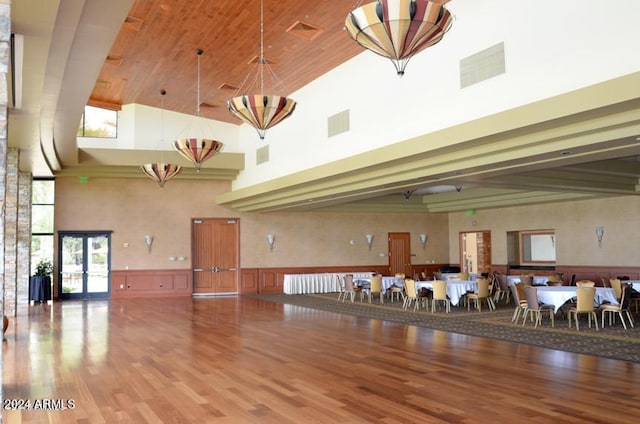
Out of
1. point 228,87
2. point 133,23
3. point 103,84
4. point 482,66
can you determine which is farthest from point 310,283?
point 482,66

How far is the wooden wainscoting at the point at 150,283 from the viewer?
58.8 ft

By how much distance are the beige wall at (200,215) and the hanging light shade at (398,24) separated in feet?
45.8

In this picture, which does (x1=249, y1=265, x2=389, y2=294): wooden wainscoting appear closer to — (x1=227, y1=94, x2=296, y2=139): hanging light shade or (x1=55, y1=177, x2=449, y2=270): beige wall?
(x1=55, y1=177, x2=449, y2=270): beige wall

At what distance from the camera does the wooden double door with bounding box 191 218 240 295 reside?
19.1 meters

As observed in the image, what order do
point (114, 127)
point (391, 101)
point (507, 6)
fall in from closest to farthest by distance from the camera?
point (507, 6), point (391, 101), point (114, 127)

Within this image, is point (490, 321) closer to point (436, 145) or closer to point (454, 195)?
point (436, 145)

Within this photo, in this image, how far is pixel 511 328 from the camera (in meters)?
10.2

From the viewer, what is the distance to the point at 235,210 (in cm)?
1952

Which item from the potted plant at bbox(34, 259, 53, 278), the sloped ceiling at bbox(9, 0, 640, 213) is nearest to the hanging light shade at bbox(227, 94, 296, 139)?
the sloped ceiling at bbox(9, 0, 640, 213)

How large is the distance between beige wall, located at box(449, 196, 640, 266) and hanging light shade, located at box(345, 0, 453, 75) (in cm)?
1237

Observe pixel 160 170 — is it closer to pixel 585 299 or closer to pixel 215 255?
pixel 215 255

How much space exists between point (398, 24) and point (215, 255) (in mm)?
14792

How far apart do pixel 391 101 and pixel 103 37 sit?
Answer: 563cm

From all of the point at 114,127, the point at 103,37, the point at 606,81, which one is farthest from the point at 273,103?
the point at 114,127
